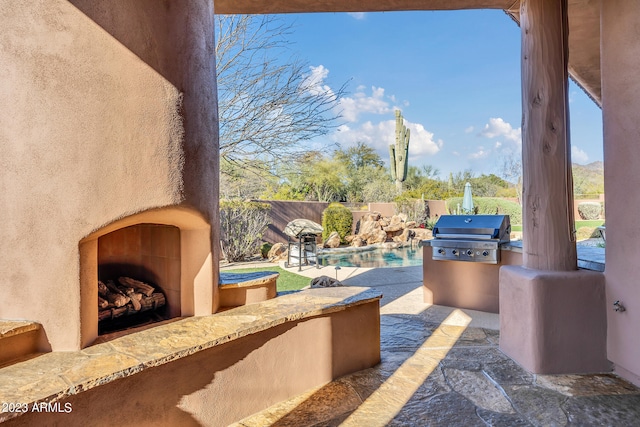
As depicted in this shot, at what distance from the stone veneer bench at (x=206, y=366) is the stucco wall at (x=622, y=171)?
1936 millimetres

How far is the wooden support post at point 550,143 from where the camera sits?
2.86 m

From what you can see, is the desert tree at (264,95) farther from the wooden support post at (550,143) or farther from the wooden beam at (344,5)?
the wooden support post at (550,143)

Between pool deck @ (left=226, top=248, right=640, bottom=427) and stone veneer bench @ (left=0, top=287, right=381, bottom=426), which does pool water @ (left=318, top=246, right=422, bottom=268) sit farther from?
stone veneer bench @ (left=0, top=287, right=381, bottom=426)

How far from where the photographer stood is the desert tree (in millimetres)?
6957

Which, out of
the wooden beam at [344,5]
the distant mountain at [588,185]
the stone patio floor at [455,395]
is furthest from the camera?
the distant mountain at [588,185]

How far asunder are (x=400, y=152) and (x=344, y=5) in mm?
19057

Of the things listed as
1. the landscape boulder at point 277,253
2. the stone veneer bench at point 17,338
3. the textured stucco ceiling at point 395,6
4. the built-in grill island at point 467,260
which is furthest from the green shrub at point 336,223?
the stone veneer bench at point 17,338

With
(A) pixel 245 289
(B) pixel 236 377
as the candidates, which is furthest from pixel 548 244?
(B) pixel 236 377

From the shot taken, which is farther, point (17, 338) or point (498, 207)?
point (498, 207)

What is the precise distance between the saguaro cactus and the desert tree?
15.3 m

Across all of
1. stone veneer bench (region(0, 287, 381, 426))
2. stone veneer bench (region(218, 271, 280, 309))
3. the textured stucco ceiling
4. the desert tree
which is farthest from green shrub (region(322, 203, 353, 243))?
stone veneer bench (region(218, 271, 280, 309))

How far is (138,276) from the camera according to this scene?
2.87m

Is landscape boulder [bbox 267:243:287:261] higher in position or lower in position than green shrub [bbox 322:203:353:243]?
lower

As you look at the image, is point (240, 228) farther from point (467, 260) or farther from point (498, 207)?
point (498, 207)
